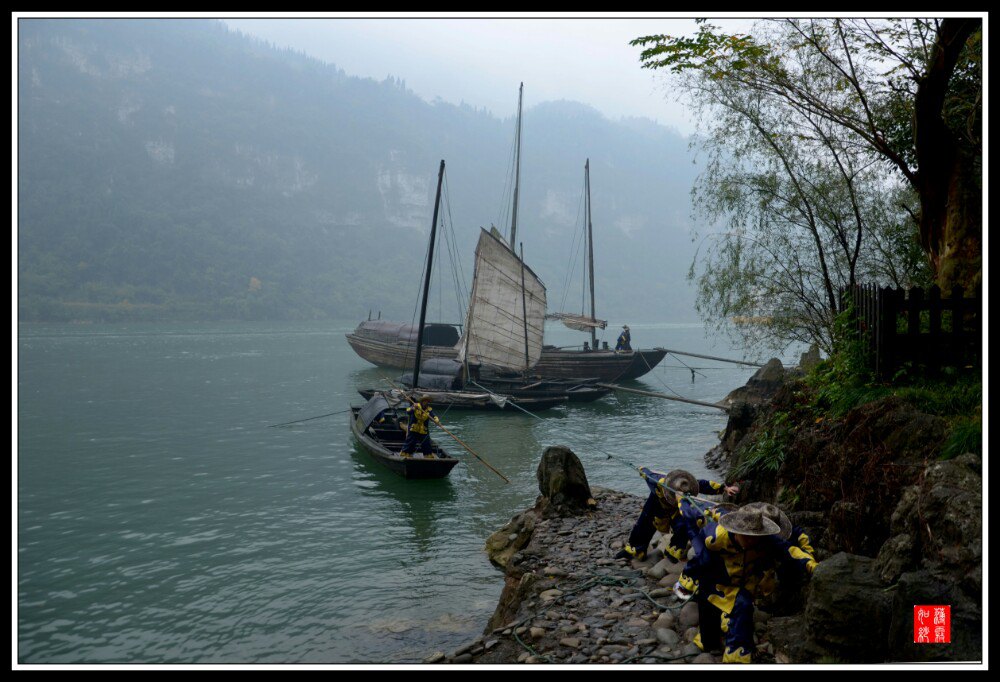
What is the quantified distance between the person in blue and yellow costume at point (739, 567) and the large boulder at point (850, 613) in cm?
46

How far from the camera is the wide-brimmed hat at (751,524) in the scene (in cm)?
532

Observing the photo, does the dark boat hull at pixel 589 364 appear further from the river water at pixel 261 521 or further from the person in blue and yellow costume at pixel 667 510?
the person in blue and yellow costume at pixel 667 510

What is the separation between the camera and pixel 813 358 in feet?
62.1

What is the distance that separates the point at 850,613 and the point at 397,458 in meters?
12.8

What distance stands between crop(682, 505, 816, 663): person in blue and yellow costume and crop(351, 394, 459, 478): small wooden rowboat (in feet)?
36.3

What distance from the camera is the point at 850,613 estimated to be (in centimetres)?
481

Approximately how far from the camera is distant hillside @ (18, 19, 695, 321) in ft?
313

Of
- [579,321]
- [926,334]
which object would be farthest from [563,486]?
[579,321]

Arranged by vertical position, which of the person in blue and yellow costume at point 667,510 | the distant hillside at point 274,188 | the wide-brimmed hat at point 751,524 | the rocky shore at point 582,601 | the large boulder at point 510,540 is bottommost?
the large boulder at point 510,540

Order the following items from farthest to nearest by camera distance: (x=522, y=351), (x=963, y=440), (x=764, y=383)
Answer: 1. (x=522, y=351)
2. (x=764, y=383)
3. (x=963, y=440)

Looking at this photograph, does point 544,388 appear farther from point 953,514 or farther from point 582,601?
point 953,514

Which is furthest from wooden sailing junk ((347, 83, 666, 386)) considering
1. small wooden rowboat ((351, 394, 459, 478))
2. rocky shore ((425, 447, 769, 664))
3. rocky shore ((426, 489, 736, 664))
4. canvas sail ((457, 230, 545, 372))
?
rocky shore ((426, 489, 736, 664))

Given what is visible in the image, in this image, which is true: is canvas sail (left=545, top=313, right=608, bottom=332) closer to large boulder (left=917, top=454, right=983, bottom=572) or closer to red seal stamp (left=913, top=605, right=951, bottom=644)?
large boulder (left=917, top=454, right=983, bottom=572)

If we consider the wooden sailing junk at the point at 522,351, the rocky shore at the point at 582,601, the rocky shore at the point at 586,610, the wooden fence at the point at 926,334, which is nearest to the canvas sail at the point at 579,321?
the wooden sailing junk at the point at 522,351
